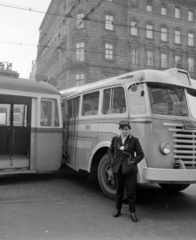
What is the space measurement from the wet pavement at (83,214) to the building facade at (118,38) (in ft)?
77.0

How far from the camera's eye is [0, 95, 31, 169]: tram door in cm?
810

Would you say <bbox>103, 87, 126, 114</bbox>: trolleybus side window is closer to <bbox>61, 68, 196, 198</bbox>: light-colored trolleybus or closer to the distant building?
<bbox>61, 68, 196, 198</bbox>: light-colored trolleybus

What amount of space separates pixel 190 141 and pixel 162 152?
646mm

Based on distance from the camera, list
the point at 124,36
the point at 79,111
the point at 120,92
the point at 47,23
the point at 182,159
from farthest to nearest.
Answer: the point at 47,23, the point at 124,36, the point at 79,111, the point at 120,92, the point at 182,159

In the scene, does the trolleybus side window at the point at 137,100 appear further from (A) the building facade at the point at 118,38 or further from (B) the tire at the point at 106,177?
(A) the building facade at the point at 118,38

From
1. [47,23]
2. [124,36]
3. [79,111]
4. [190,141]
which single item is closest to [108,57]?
[124,36]

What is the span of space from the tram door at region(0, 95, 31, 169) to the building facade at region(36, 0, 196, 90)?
68.4ft

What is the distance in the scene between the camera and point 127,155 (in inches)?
186

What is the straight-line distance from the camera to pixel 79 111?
7.23m

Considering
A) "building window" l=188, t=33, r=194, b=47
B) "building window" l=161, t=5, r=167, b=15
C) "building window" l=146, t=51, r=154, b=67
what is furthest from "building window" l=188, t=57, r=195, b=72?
"building window" l=161, t=5, r=167, b=15

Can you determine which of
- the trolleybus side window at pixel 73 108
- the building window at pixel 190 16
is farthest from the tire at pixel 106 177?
the building window at pixel 190 16

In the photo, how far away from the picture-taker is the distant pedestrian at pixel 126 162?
15.2 ft

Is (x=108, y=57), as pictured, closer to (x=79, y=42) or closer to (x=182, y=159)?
(x=79, y=42)

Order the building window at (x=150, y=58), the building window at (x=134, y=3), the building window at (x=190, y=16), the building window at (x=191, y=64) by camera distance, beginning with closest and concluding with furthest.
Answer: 1. the building window at (x=134, y=3)
2. the building window at (x=150, y=58)
3. the building window at (x=191, y=64)
4. the building window at (x=190, y=16)
